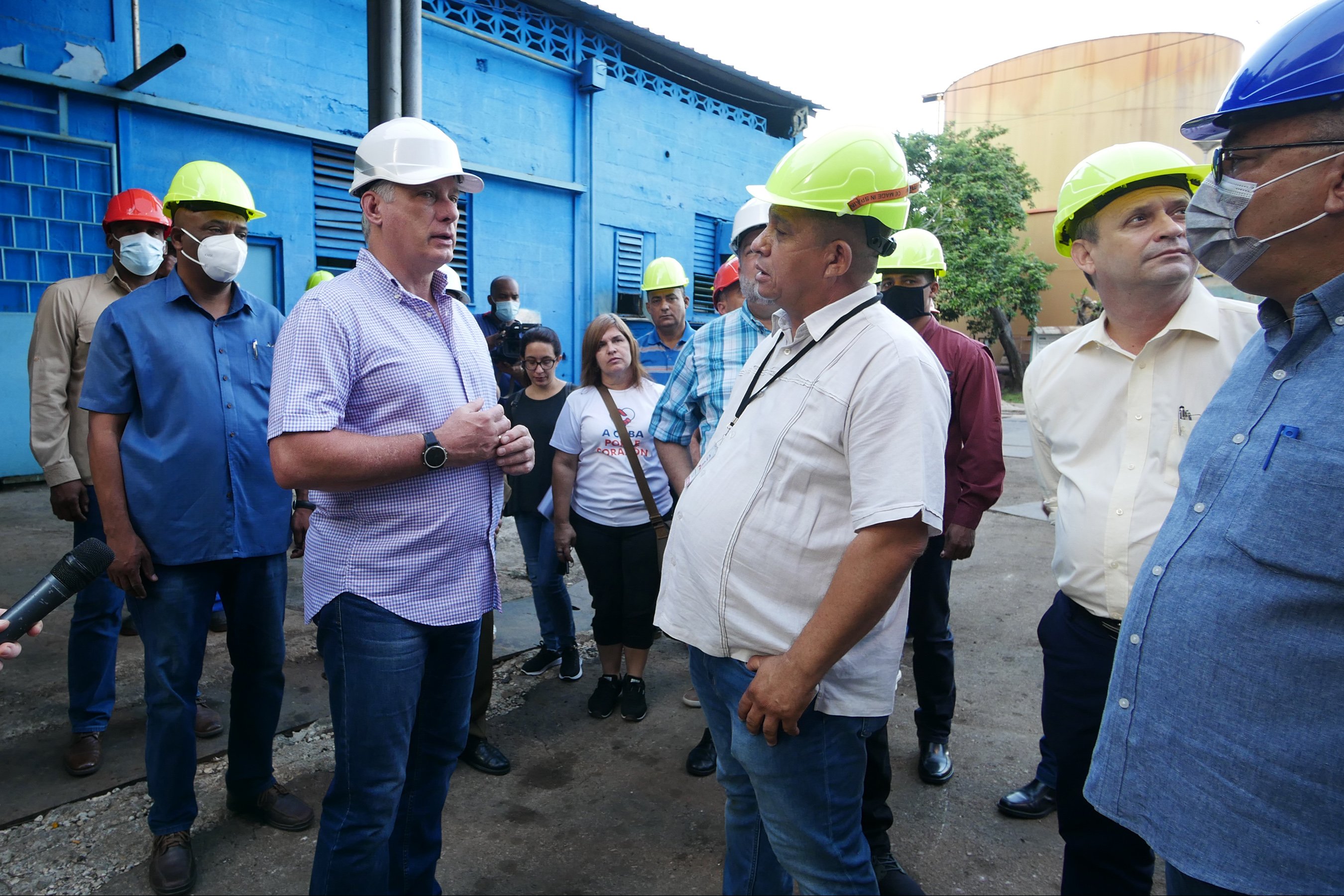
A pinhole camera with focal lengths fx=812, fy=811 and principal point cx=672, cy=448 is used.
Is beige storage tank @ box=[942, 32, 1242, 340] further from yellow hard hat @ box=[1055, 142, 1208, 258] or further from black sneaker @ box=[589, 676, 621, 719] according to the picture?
yellow hard hat @ box=[1055, 142, 1208, 258]

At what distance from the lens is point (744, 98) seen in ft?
45.4

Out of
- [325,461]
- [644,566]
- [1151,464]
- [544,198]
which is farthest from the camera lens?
[544,198]

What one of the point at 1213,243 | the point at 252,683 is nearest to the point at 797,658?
the point at 1213,243

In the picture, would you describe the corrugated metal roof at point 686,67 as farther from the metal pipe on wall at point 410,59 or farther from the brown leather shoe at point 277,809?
the brown leather shoe at point 277,809

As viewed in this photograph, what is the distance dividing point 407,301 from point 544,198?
9235 mm

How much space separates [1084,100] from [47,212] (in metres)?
33.7

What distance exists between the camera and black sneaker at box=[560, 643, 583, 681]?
4293 mm

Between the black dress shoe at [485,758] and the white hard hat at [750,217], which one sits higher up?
the white hard hat at [750,217]

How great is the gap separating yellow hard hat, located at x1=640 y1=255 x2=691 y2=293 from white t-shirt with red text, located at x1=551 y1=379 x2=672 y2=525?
1.05 m

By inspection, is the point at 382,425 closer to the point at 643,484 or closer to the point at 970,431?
the point at 643,484

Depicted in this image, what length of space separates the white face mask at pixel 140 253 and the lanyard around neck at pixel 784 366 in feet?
10.5

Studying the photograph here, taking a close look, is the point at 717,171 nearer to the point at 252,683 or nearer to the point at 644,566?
the point at 644,566

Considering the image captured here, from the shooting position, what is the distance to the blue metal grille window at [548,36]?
969 cm

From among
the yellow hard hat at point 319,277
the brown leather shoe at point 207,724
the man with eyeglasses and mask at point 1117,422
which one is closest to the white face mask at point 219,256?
the brown leather shoe at point 207,724
